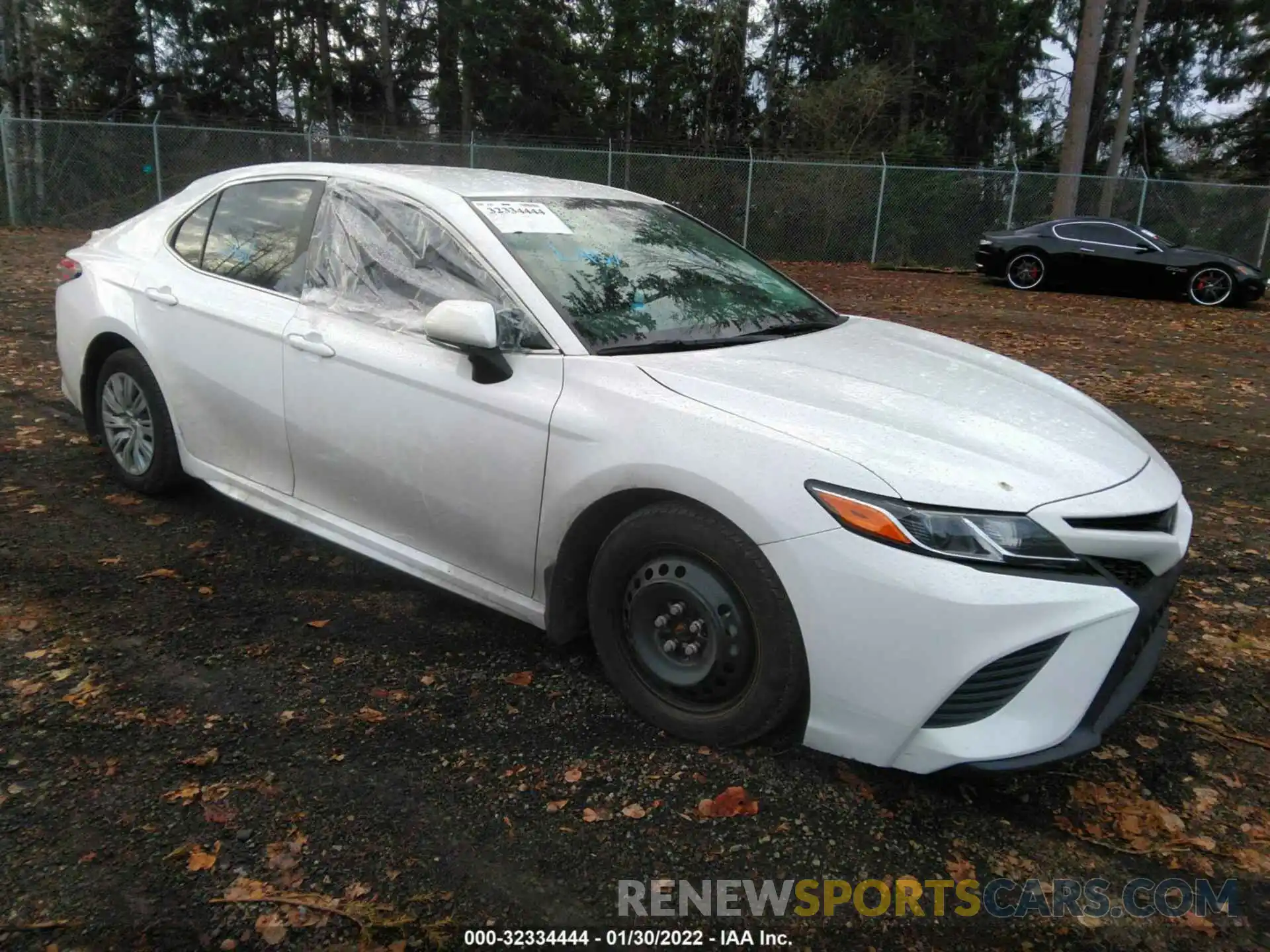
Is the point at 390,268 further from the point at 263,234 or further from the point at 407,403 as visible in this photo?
the point at 263,234

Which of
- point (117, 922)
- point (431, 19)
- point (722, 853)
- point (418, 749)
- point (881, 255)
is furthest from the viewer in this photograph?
point (431, 19)

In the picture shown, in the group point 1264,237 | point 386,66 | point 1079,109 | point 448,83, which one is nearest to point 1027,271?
point 1079,109

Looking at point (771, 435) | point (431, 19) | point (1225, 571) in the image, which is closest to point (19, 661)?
point (771, 435)

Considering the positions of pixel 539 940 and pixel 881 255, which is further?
pixel 881 255

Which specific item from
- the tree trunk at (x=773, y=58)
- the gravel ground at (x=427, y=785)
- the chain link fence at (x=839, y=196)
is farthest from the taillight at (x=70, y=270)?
the tree trunk at (x=773, y=58)

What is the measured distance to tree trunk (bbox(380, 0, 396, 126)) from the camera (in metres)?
28.0

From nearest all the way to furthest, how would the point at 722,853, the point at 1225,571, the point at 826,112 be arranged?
the point at 722,853
the point at 1225,571
the point at 826,112

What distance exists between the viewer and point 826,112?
23.6m

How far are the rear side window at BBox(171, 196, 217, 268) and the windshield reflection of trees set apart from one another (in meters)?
1.73

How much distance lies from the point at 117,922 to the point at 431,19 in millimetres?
32749

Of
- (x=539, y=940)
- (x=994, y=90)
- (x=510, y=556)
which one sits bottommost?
(x=539, y=940)

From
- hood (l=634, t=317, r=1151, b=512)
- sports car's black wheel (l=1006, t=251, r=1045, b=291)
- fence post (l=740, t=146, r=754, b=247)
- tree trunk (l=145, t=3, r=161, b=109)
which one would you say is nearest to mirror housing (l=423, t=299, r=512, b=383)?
hood (l=634, t=317, r=1151, b=512)

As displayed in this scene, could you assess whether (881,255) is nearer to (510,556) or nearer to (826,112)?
(826,112)

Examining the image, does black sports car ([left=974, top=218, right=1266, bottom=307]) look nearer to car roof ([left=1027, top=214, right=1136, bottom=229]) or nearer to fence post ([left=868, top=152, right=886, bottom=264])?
car roof ([left=1027, top=214, right=1136, bottom=229])
